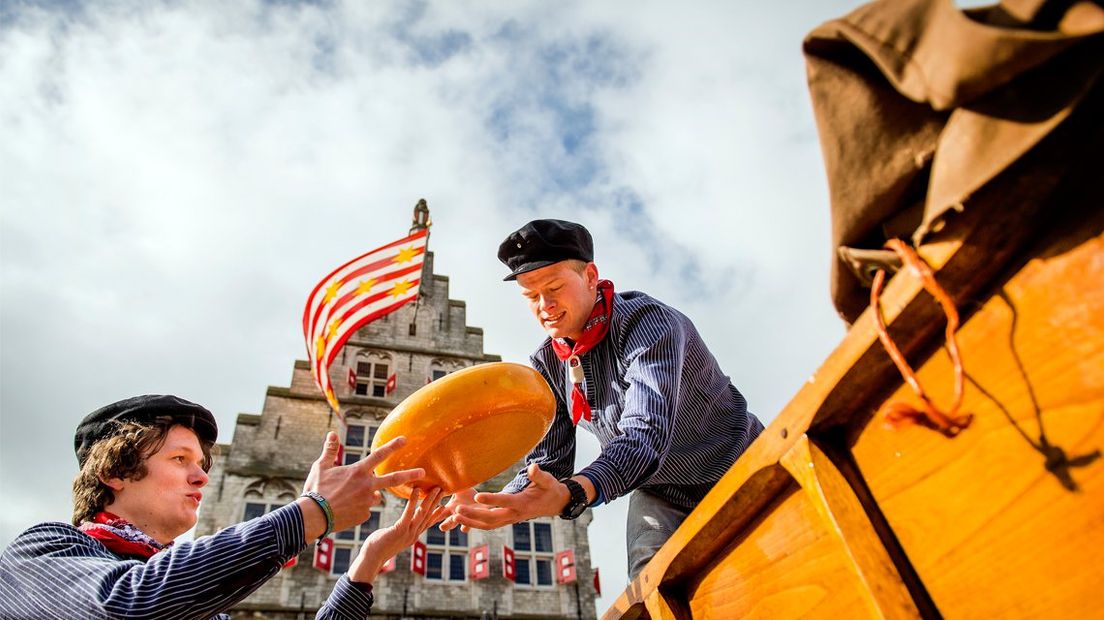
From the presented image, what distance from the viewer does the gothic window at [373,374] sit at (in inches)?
595

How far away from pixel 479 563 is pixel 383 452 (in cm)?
1118

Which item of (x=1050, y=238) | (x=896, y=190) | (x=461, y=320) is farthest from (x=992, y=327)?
(x=461, y=320)

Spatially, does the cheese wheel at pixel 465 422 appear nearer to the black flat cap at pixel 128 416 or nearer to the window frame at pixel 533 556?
the black flat cap at pixel 128 416

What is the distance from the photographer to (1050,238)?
909 millimetres

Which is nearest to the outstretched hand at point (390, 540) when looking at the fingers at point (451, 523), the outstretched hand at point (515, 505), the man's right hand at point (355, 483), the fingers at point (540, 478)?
the fingers at point (451, 523)

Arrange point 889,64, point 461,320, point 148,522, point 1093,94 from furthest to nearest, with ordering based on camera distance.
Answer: point 461,320, point 148,522, point 889,64, point 1093,94

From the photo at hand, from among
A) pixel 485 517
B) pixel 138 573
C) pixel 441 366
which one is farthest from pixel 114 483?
pixel 441 366

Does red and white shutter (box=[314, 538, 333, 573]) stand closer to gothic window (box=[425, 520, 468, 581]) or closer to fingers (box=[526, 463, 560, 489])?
gothic window (box=[425, 520, 468, 581])

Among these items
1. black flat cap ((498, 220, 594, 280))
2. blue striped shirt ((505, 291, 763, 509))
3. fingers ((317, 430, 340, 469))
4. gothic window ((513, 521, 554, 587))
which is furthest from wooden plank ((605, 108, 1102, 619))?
gothic window ((513, 521, 554, 587))

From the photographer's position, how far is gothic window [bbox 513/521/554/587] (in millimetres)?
12859

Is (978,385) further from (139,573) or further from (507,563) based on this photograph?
(507,563)

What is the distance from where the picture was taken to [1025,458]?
0.92 meters

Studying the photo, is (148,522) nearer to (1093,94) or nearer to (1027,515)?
(1027,515)

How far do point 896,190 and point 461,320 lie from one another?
16.2 metres
